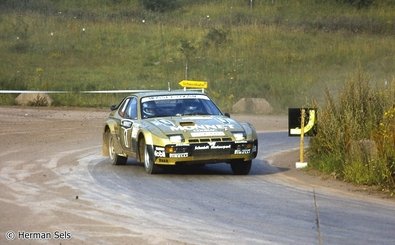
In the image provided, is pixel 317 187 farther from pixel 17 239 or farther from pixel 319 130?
pixel 17 239

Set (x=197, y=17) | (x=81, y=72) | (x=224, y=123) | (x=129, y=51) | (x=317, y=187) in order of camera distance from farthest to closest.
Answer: (x=197, y=17) → (x=129, y=51) → (x=81, y=72) → (x=224, y=123) → (x=317, y=187)

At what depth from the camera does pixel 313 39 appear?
5359 cm

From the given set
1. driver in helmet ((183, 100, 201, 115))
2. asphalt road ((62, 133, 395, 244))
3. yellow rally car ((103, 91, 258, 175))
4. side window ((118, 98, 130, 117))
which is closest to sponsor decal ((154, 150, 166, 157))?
yellow rally car ((103, 91, 258, 175))

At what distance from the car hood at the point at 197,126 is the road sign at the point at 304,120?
140 cm

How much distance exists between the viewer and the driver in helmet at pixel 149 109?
17.7m

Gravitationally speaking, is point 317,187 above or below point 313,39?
below

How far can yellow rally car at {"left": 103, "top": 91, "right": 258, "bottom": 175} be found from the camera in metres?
16.0

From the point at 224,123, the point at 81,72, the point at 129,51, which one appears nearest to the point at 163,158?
the point at 224,123

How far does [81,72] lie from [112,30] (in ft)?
34.9

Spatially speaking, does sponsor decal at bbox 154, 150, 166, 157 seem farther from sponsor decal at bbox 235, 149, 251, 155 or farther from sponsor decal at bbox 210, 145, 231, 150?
sponsor decal at bbox 235, 149, 251, 155

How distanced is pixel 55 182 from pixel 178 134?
2.17m

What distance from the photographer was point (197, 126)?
647 inches

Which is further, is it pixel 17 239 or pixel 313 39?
pixel 313 39

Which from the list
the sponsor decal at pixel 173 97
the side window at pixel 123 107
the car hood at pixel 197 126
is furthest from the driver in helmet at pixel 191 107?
the side window at pixel 123 107
